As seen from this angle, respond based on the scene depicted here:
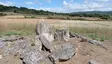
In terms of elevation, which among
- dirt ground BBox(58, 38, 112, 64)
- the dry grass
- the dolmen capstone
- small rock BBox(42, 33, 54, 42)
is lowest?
the dry grass

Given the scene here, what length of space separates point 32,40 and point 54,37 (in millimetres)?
886

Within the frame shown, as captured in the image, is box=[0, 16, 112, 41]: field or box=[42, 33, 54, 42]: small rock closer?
box=[42, 33, 54, 42]: small rock

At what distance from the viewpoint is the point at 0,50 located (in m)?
6.88

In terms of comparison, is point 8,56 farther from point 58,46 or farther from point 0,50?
point 58,46

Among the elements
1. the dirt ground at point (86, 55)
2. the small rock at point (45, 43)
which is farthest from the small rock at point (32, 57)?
the small rock at point (45, 43)

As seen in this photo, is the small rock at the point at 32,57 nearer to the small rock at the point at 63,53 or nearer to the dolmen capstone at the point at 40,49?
the dolmen capstone at the point at 40,49

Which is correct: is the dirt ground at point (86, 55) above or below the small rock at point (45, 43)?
below

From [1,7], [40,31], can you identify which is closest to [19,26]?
[40,31]

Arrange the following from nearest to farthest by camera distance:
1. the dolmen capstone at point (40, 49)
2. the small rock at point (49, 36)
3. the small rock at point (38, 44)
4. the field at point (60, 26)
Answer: the dolmen capstone at point (40, 49)
the small rock at point (38, 44)
the small rock at point (49, 36)
the field at point (60, 26)

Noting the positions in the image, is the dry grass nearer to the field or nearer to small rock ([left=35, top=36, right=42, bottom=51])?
the field

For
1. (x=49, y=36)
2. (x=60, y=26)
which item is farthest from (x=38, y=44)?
(x=60, y=26)

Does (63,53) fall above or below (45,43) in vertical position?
below

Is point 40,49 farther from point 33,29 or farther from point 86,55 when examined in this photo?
point 33,29

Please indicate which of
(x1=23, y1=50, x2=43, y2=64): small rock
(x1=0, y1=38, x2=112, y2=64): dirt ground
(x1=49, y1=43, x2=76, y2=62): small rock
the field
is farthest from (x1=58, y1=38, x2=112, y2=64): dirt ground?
the field
